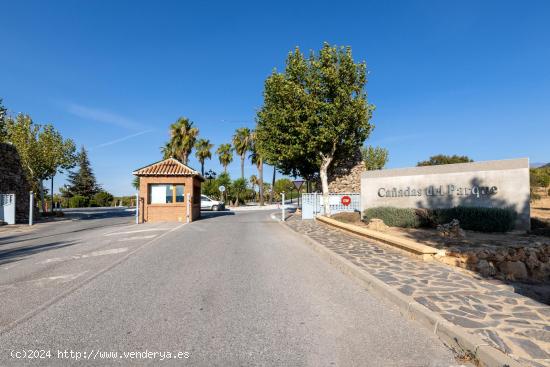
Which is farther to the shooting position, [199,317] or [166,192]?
[166,192]

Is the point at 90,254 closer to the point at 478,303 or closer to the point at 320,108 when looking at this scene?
the point at 478,303

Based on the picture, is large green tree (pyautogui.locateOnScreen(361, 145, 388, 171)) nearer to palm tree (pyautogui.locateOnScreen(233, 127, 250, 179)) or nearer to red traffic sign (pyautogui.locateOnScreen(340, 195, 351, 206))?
palm tree (pyautogui.locateOnScreen(233, 127, 250, 179))

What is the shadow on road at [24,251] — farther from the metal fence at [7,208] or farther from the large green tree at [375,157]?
the large green tree at [375,157]

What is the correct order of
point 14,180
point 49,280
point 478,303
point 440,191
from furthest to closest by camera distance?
point 14,180 < point 440,191 < point 49,280 < point 478,303

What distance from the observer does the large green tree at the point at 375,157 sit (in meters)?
54.8

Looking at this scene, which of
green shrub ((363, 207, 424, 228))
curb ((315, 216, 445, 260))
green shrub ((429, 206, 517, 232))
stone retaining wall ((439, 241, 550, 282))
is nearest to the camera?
curb ((315, 216, 445, 260))

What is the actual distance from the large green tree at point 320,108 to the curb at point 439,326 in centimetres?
1641

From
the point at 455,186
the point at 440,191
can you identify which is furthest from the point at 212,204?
the point at 455,186

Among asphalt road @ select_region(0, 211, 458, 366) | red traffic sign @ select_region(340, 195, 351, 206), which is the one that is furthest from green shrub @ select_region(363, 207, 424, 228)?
asphalt road @ select_region(0, 211, 458, 366)

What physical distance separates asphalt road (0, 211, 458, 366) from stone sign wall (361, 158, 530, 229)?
437 inches

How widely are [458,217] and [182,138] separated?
36.1m

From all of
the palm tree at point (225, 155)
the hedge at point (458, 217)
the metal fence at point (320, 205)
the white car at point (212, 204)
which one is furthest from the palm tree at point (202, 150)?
the hedge at point (458, 217)

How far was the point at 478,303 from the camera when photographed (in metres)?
4.61

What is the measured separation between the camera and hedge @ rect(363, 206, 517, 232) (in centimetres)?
1331
